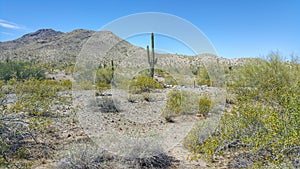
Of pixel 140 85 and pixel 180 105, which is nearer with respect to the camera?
pixel 180 105

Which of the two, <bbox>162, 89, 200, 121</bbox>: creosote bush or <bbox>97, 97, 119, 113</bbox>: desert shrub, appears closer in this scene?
<bbox>162, 89, 200, 121</bbox>: creosote bush

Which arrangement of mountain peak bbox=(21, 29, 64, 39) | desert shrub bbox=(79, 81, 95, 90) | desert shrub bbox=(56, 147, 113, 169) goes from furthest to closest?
mountain peak bbox=(21, 29, 64, 39) < desert shrub bbox=(79, 81, 95, 90) < desert shrub bbox=(56, 147, 113, 169)

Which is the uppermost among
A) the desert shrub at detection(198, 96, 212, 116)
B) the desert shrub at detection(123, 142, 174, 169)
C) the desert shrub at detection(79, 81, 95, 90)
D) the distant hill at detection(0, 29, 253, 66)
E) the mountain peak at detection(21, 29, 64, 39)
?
the mountain peak at detection(21, 29, 64, 39)

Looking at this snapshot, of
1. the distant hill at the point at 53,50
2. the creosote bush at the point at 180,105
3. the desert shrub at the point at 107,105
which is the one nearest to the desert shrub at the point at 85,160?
the creosote bush at the point at 180,105

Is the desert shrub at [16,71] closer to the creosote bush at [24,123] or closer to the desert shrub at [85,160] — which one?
the creosote bush at [24,123]

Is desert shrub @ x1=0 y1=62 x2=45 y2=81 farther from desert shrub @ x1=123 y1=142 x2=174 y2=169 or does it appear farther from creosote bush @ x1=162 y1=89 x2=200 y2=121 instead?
desert shrub @ x1=123 y1=142 x2=174 y2=169

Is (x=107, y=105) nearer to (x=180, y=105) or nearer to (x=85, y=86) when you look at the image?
(x=180, y=105)

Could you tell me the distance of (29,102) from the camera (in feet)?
18.5

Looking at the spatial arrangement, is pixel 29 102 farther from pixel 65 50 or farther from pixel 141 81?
pixel 65 50

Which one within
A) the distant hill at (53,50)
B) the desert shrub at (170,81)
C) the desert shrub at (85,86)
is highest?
the distant hill at (53,50)

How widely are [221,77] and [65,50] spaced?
48.3m

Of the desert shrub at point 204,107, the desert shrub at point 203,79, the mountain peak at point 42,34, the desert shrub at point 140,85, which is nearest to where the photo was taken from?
the desert shrub at point 204,107

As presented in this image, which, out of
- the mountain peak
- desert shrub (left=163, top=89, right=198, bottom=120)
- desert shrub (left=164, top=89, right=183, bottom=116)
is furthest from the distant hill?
desert shrub (left=164, top=89, right=183, bottom=116)

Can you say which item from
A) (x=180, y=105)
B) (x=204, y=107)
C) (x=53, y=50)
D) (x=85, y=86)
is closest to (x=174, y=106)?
(x=180, y=105)
